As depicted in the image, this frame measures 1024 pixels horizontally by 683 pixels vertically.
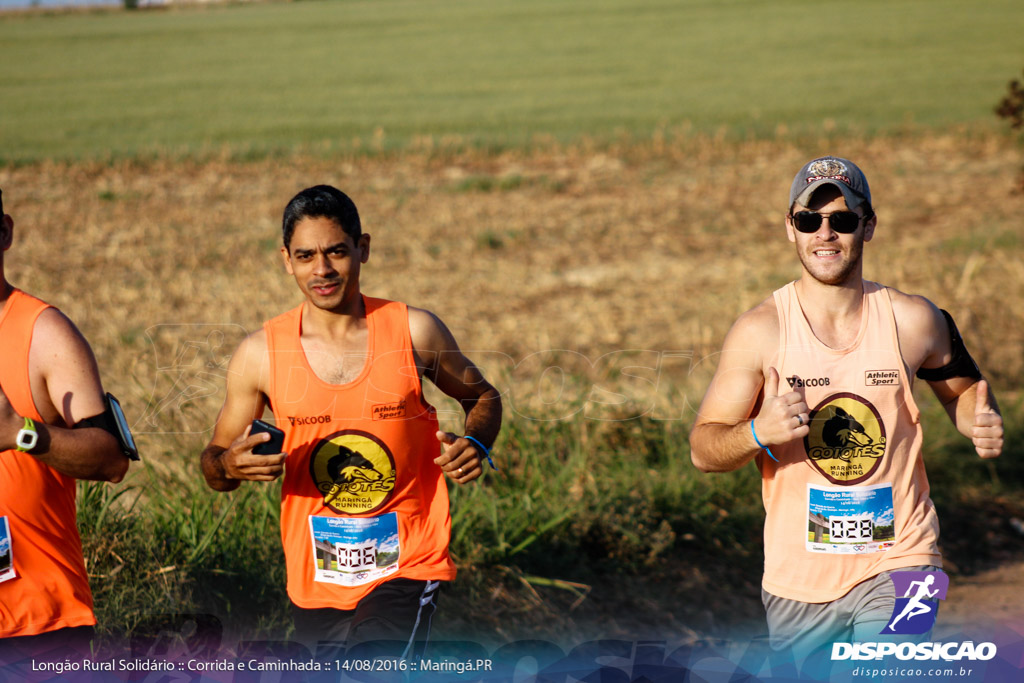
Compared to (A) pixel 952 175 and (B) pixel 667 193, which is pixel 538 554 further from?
(A) pixel 952 175

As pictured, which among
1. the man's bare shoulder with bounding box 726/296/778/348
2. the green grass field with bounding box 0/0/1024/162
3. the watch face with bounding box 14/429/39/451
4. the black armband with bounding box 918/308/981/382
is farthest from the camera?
the green grass field with bounding box 0/0/1024/162

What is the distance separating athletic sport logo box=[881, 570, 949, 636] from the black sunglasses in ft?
3.43

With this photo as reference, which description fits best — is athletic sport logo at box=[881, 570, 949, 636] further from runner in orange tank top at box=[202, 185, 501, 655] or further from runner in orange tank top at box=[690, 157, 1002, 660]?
runner in orange tank top at box=[202, 185, 501, 655]

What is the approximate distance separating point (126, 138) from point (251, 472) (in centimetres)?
1660

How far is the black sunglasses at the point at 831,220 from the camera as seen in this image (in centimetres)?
306

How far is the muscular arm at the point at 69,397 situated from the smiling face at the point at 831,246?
209cm

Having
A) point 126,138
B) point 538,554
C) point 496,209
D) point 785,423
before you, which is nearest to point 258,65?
point 126,138

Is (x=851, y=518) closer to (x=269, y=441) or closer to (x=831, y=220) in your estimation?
(x=831, y=220)

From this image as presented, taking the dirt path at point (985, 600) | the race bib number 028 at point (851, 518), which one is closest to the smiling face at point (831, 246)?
the race bib number 028 at point (851, 518)

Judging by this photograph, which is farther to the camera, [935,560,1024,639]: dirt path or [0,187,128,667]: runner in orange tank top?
[935,560,1024,639]: dirt path

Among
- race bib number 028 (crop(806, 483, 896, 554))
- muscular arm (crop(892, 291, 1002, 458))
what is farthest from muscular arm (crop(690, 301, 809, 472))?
muscular arm (crop(892, 291, 1002, 458))

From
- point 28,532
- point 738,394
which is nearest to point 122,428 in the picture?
point 28,532

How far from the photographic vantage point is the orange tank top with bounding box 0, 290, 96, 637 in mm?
2805

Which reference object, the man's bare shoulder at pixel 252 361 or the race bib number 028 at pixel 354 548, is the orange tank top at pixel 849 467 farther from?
the man's bare shoulder at pixel 252 361
